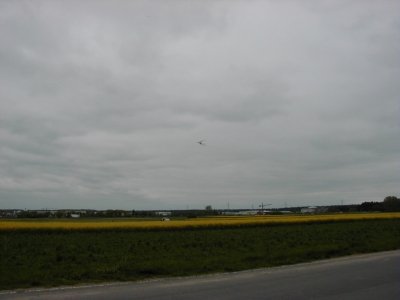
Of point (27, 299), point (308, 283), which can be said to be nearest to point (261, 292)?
point (308, 283)

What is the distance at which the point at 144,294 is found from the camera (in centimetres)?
1054

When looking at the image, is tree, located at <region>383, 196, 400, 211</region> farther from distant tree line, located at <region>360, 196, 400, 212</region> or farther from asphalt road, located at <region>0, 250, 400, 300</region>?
asphalt road, located at <region>0, 250, 400, 300</region>

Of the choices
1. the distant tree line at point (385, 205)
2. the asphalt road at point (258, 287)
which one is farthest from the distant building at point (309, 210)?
the asphalt road at point (258, 287)

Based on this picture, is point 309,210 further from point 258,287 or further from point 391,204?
point 258,287

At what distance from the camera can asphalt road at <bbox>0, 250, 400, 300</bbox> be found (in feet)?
34.0

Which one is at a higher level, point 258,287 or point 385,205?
point 385,205

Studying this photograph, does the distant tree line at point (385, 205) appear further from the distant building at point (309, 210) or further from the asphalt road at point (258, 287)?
the asphalt road at point (258, 287)

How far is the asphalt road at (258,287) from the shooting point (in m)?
10.4

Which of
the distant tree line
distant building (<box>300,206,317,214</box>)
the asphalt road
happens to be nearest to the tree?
the distant tree line

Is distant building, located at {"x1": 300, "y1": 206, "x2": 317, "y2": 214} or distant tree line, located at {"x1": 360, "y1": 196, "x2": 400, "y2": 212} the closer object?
distant tree line, located at {"x1": 360, "y1": 196, "x2": 400, "y2": 212}

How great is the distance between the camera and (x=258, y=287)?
38.0 feet

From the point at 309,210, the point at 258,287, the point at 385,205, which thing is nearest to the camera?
the point at 258,287

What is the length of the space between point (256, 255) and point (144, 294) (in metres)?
10.0

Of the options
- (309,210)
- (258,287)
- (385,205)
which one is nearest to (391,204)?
(385,205)
